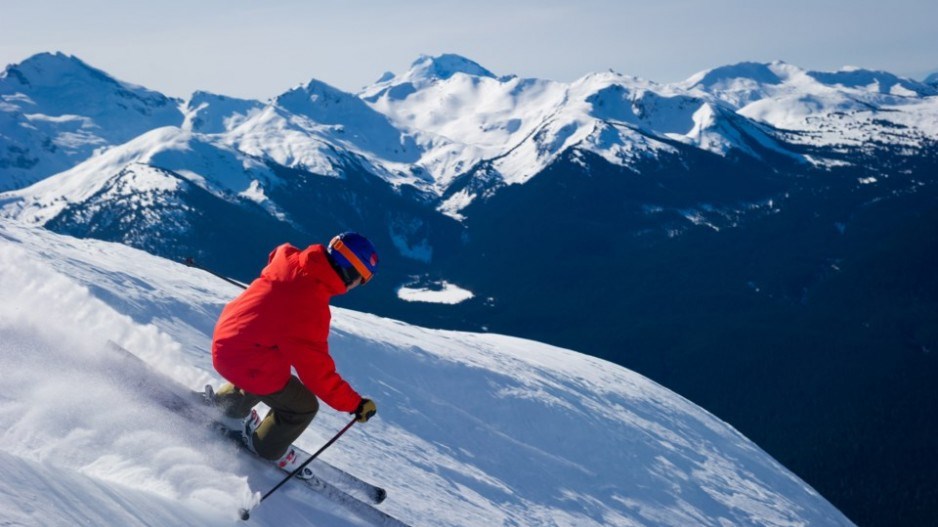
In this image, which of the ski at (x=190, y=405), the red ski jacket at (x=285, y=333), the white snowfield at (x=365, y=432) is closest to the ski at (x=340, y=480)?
the ski at (x=190, y=405)

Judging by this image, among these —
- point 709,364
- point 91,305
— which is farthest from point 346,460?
point 709,364

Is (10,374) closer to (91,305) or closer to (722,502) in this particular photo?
(91,305)

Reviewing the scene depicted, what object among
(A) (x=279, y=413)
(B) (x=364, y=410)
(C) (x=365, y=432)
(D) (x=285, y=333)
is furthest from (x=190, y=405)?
(C) (x=365, y=432)

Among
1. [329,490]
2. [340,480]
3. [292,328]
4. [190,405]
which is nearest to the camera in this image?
[292,328]

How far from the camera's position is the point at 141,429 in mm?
7055

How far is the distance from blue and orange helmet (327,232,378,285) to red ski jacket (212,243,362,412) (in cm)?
10

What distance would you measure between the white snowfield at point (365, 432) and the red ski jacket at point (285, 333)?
1.13m

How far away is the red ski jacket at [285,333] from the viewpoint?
22.0 feet

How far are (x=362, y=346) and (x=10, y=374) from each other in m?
11.7

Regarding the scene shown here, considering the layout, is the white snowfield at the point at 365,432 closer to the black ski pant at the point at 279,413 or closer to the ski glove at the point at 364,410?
the black ski pant at the point at 279,413

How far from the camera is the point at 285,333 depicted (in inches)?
263

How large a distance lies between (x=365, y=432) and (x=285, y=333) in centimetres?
709

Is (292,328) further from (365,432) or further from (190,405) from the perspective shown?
(365,432)

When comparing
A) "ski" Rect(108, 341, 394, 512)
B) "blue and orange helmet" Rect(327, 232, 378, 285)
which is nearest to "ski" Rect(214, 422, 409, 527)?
"ski" Rect(108, 341, 394, 512)
